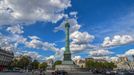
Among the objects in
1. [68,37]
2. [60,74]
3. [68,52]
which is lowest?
[60,74]

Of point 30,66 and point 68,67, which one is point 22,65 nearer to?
→ point 30,66

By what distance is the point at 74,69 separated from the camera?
321ft

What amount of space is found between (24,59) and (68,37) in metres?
78.2

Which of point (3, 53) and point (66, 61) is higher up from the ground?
point (3, 53)

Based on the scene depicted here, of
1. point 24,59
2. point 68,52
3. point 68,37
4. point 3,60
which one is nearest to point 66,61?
point 68,52

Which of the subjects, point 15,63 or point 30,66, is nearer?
point 15,63

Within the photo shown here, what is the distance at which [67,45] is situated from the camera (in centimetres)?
10550

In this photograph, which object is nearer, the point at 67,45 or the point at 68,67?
the point at 68,67

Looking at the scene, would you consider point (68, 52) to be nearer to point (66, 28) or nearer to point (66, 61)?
point (66, 61)

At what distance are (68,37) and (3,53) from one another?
9705 cm

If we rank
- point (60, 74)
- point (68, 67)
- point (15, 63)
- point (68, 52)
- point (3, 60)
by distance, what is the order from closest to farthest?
point (60, 74) < point (68, 67) < point (68, 52) < point (15, 63) < point (3, 60)

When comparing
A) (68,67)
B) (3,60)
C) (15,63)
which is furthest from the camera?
(3,60)

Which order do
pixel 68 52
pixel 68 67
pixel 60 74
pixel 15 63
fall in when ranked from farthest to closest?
pixel 15 63, pixel 68 52, pixel 68 67, pixel 60 74

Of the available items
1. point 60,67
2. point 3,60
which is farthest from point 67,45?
point 3,60
